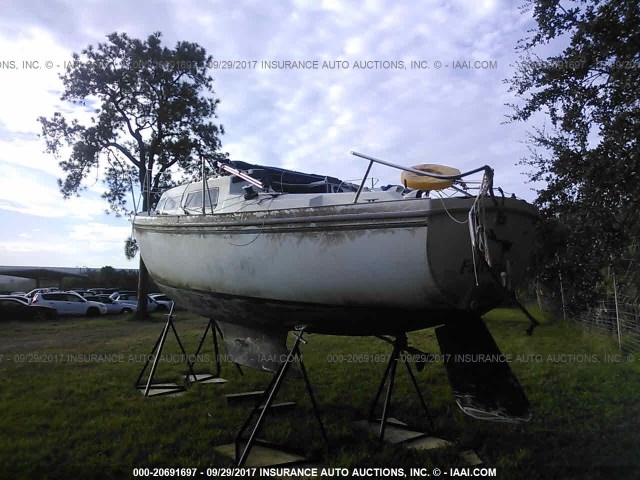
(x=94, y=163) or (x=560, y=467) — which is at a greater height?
(x=94, y=163)

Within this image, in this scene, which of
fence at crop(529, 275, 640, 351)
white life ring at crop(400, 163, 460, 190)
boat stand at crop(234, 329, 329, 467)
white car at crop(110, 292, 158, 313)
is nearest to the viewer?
white life ring at crop(400, 163, 460, 190)

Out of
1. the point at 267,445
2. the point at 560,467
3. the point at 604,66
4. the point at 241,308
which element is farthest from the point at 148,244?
the point at 604,66

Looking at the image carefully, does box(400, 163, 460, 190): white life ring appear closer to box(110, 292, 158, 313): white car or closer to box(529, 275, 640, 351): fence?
box(529, 275, 640, 351): fence

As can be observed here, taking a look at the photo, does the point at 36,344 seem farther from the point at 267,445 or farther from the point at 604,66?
the point at 604,66

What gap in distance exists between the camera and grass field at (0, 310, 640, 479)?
4.67 meters

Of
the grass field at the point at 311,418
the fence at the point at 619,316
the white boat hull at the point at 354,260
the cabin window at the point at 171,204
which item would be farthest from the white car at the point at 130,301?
the white boat hull at the point at 354,260

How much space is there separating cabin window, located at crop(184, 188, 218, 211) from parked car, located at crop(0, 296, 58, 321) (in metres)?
14.5

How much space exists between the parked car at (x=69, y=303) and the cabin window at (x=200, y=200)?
1502 cm

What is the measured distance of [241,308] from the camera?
5418 millimetres

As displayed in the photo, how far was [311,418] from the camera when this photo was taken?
604cm

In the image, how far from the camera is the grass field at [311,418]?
184 inches

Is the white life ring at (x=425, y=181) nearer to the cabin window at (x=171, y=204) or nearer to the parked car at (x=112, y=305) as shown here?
the cabin window at (x=171, y=204)

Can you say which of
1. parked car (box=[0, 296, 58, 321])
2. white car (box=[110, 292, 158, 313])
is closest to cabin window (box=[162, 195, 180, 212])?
parked car (box=[0, 296, 58, 321])

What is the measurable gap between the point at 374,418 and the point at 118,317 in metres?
17.0
